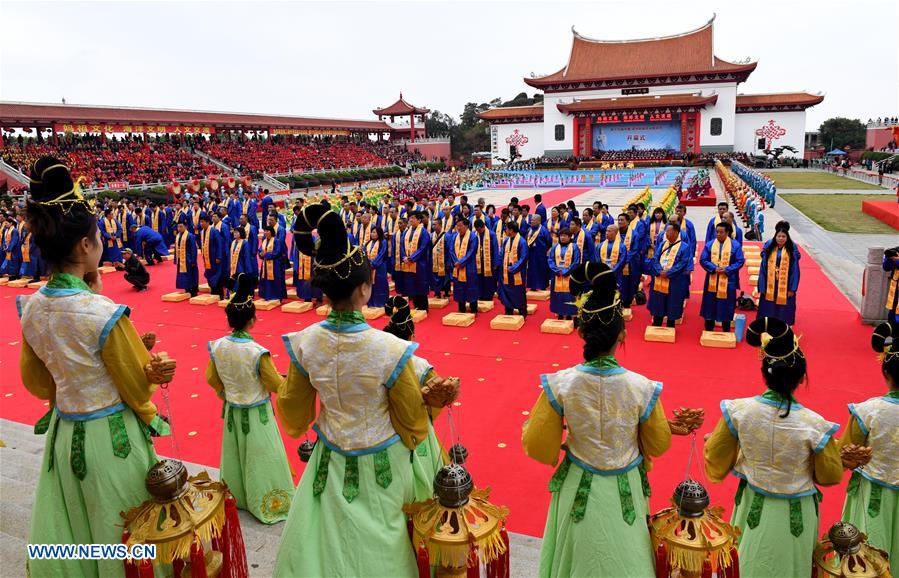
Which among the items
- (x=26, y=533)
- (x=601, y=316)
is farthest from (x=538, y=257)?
(x=26, y=533)

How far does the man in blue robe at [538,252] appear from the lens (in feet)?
27.1

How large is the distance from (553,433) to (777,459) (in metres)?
0.83

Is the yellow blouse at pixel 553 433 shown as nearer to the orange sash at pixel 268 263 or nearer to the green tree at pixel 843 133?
the orange sash at pixel 268 263

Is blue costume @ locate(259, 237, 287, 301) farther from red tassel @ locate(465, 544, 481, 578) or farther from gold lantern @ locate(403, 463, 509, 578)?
red tassel @ locate(465, 544, 481, 578)

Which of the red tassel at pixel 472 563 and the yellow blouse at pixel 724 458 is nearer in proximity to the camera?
the red tassel at pixel 472 563

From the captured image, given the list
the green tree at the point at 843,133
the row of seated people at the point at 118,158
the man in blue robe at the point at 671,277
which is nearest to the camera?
the man in blue robe at the point at 671,277

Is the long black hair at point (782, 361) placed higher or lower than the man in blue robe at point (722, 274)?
higher

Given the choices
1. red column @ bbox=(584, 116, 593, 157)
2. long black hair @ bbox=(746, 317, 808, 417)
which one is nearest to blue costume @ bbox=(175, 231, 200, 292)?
long black hair @ bbox=(746, 317, 808, 417)

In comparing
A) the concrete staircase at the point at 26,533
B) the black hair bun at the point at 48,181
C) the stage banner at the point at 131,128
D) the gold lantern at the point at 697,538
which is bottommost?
the concrete staircase at the point at 26,533

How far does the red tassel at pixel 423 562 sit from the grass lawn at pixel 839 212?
1469cm

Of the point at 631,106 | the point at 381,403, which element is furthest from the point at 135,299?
the point at 631,106

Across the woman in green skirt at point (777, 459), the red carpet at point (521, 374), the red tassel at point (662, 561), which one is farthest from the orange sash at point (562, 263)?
the red tassel at point (662, 561)

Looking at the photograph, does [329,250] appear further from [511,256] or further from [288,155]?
[288,155]

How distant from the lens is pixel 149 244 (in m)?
12.0
